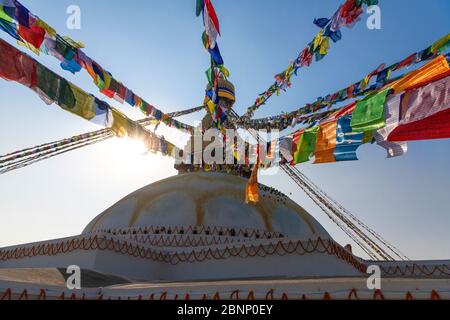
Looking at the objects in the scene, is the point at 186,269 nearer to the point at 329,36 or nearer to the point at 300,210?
the point at 300,210

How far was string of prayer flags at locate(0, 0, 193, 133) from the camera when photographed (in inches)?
273

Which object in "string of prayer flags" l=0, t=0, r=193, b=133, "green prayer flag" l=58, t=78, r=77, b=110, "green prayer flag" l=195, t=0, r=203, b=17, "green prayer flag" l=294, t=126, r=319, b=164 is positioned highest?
"green prayer flag" l=195, t=0, r=203, b=17

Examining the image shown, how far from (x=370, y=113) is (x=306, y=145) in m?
1.60

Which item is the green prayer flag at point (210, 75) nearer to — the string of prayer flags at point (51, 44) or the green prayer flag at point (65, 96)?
the string of prayer flags at point (51, 44)

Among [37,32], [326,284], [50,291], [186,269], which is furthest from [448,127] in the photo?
[186,269]

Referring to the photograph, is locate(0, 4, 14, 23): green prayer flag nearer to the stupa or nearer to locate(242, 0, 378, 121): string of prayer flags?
the stupa

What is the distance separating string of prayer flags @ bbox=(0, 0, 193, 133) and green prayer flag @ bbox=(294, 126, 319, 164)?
190 inches

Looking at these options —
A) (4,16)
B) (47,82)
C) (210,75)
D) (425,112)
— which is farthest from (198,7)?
(425,112)

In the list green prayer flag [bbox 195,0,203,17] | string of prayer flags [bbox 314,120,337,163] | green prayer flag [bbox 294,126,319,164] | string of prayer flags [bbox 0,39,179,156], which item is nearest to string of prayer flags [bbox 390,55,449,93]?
string of prayer flags [bbox 314,120,337,163]

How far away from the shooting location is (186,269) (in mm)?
11633

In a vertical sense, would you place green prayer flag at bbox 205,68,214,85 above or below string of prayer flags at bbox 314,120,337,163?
above

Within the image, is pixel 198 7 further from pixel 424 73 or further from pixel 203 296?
pixel 203 296

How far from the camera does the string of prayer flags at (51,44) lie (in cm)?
692

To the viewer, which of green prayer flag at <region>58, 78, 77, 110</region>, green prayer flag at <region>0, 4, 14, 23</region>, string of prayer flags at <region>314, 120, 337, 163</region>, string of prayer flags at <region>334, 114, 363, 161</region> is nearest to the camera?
green prayer flag at <region>0, 4, 14, 23</region>
